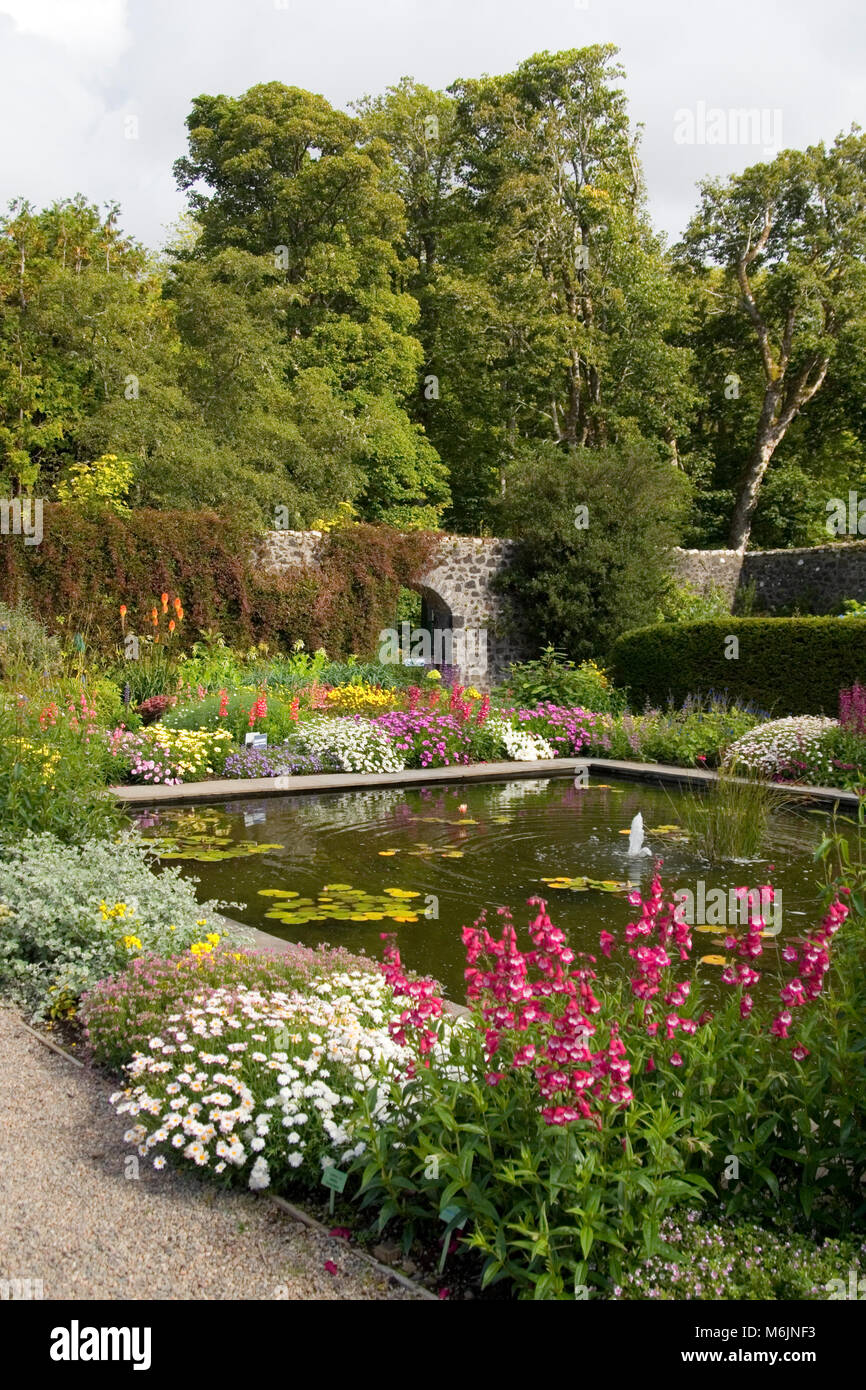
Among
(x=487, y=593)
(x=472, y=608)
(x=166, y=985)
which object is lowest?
(x=166, y=985)

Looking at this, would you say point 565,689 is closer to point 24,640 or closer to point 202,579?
point 202,579

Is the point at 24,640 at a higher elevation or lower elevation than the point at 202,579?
lower

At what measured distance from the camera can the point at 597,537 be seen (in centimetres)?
1653

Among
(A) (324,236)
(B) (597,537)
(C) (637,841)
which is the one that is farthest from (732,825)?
(A) (324,236)

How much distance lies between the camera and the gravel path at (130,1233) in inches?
96.7

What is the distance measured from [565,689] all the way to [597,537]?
146 inches

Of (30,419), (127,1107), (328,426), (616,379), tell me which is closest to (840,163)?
(616,379)

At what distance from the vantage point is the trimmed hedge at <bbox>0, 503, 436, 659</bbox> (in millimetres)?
13445

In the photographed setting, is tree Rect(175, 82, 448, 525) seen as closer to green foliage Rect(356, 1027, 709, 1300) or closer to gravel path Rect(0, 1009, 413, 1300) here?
gravel path Rect(0, 1009, 413, 1300)

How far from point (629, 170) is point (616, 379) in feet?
14.2

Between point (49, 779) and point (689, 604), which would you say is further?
point (689, 604)

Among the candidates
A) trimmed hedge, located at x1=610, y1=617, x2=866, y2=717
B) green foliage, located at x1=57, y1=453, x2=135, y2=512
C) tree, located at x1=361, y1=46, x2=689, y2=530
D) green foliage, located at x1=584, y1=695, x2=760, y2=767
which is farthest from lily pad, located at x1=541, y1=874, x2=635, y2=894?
tree, located at x1=361, y1=46, x2=689, y2=530

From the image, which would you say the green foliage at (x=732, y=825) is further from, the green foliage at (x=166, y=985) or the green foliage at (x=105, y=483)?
the green foliage at (x=105, y=483)
